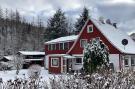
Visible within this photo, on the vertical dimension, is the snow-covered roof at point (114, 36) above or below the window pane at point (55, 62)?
above

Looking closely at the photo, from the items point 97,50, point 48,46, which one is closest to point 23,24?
point 48,46

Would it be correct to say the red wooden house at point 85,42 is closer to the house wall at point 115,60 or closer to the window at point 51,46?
the house wall at point 115,60

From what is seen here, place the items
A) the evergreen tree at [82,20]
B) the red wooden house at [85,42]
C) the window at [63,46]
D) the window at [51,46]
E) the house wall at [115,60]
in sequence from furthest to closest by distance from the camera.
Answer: the evergreen tree at [82,20], the window at [51,46], the window at [63,46], the red wooden house at [85,42], the house wall at [115,60]

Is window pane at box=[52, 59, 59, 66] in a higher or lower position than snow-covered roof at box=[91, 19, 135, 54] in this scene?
lower

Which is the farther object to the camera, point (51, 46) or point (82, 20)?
point (82, 20)

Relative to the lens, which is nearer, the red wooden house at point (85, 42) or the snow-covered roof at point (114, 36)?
the red wooden house at point (85, 42)

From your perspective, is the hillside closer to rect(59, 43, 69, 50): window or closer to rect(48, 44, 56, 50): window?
rect(48, 44, 56, 50): window

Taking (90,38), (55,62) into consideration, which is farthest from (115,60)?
(55,62)

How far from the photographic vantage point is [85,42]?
130 ft

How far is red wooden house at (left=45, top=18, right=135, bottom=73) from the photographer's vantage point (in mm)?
35297

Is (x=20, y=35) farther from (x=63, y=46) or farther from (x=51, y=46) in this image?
(x=63, y=46)

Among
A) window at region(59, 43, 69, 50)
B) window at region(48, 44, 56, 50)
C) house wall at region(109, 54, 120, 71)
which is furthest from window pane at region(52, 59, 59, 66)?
house wall at region(109, 54, 120, 71)

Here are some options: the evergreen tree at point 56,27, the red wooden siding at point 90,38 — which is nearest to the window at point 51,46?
the red wooden siding at point 90,38

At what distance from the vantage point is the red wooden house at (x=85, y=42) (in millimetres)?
35297
